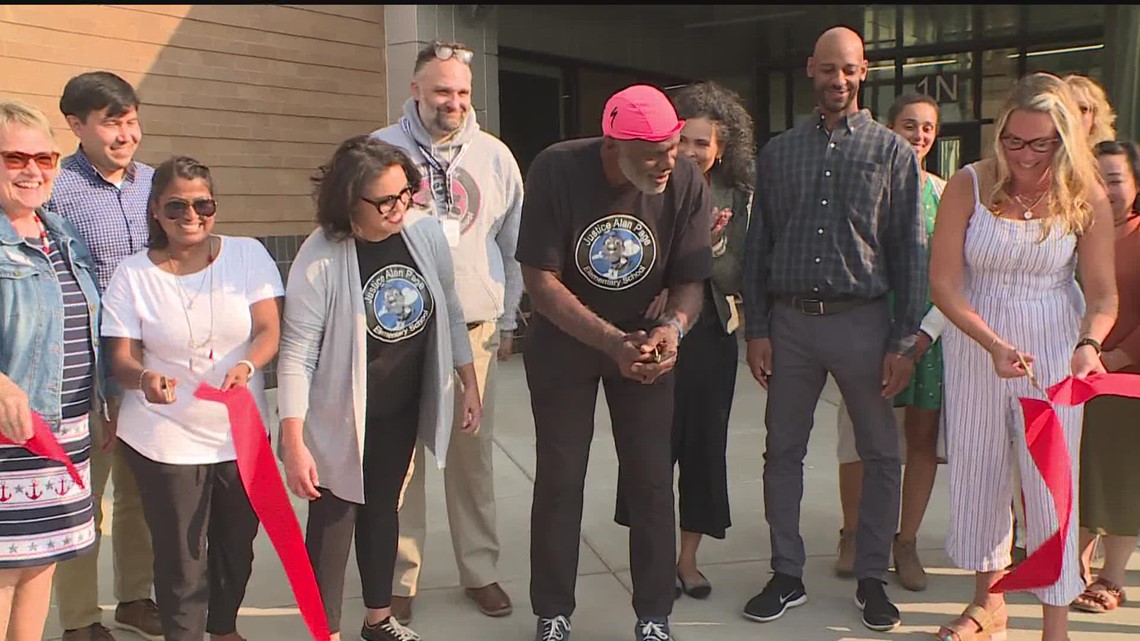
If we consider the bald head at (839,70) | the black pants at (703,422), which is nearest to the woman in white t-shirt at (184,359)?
the black pants at (703,422)

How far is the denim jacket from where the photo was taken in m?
2.85

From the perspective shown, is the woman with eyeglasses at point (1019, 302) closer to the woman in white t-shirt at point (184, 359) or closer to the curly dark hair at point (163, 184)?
the woman in white t-shirt at point (184, 359)

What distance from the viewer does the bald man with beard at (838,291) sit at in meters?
3.70

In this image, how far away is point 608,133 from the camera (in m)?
3.24

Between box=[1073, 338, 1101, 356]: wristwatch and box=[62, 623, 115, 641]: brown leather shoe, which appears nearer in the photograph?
box=[1073, 338, 1101, 356]: wristwatch

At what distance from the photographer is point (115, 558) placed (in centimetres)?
382

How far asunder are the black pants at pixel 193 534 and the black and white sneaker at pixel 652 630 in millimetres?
1331

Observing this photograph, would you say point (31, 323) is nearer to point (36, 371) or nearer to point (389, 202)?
point (36, 371)

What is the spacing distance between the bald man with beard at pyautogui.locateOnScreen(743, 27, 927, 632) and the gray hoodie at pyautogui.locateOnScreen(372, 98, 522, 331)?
3.23ft

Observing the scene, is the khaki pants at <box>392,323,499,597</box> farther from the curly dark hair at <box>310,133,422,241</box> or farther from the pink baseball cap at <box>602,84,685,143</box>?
the pink baseball cap at <box>602,84,685,143</box>

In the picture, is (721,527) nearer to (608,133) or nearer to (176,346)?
(608,133)

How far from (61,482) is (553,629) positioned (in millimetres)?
1638


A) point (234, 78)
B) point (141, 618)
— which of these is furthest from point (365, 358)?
point (234, 78)

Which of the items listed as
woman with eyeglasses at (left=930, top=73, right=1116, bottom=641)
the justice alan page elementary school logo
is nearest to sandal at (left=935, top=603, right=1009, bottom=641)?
woman with eyeglasses at (left=930, top=73, right=1116, bottom=641)
